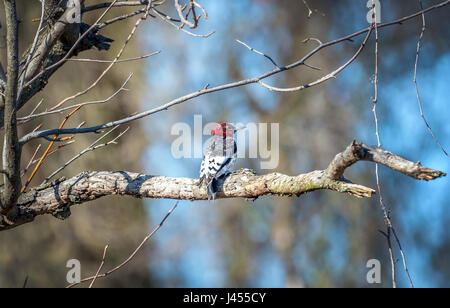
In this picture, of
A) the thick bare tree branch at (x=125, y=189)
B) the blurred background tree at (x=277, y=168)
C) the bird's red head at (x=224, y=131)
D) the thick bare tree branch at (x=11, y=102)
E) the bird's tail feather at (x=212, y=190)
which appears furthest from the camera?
the blurred background tree at (x=277, y=168)

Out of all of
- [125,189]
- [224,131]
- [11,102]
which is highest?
[224,131]

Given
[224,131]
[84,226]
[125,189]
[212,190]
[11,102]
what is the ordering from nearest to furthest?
[11,102] → [125,189] → [212,190] → [224,131] → [84,226]

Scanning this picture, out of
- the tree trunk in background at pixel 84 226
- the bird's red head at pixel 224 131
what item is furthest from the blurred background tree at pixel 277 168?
the bird's red head at pixel 224 131

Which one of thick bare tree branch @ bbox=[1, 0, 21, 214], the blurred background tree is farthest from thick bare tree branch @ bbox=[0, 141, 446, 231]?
the blurred background tree

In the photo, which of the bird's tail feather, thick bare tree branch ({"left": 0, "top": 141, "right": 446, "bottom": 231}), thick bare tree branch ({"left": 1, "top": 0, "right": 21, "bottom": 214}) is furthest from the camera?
the bird's tail feather

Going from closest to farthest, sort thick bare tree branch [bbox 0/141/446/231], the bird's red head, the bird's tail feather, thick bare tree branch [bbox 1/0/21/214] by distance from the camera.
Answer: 1. thick bare tree branch [bbox 1/0/21/214]
2. thick bare tree branch [bbox 0/141/446/231]
3. the bird's tail feather
4. the bird's red head

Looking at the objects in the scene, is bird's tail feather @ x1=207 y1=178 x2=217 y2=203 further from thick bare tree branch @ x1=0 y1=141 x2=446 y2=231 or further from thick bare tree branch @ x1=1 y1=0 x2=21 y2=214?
thick bare tree branch @ x1=1 y1=0 x2=21 y2=214

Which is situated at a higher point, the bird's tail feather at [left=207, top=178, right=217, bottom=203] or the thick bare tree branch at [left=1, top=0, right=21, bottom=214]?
the thick bare tree branch at [left=1, top=0, right=21, bottom=214]

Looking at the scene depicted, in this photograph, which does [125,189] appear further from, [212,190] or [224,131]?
[224,131]

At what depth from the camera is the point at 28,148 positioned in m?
9.98

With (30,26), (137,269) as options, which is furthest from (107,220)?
(30,26)

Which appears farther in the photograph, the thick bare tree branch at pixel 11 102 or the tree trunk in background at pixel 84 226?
the tree trunk in background at pixel 84 226

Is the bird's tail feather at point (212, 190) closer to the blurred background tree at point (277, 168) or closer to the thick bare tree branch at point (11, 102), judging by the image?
the thick bare tree branch at point (11, 102)

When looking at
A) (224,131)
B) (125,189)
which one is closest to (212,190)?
(125,189)
